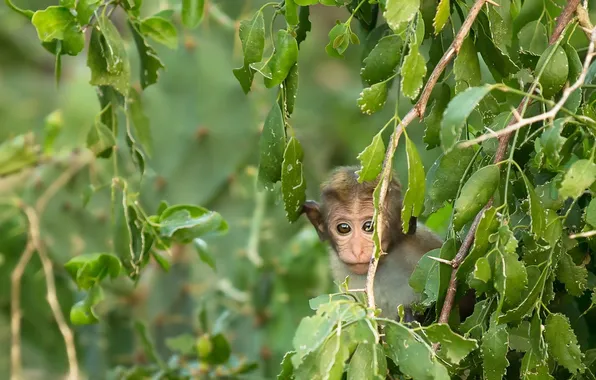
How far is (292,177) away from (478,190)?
0.30 metres

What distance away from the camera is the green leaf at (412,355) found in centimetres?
121

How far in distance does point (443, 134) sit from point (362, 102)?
24 centimetres

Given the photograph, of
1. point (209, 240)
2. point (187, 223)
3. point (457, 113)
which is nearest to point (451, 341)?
point (457, 113)

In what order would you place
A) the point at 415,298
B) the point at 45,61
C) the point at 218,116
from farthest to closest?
the point at 45,61, the point at 218,116, the point at 415,298

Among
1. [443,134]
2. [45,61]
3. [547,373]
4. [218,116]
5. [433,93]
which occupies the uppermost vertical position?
[443,134]

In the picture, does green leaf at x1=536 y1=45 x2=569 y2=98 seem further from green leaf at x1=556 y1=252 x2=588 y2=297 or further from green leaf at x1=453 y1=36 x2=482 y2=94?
green leaf at x1=556 y1=252 x2=588 y2=297

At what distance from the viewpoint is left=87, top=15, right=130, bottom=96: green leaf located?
5.53ft

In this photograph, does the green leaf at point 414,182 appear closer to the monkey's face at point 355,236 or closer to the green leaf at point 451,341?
the green leaf at point 451,341

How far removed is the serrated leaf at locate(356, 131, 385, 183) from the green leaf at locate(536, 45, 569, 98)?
10.2 inches

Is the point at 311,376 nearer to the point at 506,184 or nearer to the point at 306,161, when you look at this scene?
the point at 506,184

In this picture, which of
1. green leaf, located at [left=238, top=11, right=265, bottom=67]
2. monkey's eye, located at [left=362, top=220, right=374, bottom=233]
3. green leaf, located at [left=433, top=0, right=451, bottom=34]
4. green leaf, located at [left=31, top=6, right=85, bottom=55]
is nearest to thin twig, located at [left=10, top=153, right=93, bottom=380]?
monkey's eye, located at [left=362, top=220, right=374, bottom=233]

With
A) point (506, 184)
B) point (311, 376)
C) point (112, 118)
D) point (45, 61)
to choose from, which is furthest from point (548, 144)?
point (45, 61)

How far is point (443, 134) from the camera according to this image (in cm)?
118

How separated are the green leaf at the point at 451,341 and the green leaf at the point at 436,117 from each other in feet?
1.21
